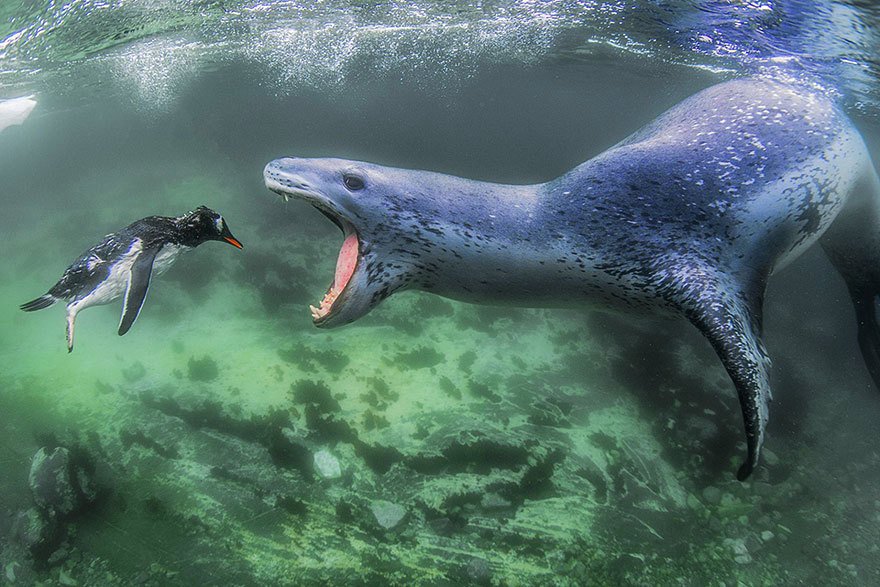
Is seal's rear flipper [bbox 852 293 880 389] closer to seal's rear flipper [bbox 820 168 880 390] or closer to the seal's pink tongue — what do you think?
seal's rear flipper [bbox 820 168 880 390]

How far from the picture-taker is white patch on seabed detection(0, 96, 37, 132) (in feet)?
61.7

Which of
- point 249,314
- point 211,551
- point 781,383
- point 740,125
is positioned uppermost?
point 740,125

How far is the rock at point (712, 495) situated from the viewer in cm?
402

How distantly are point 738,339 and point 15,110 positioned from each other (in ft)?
91.4

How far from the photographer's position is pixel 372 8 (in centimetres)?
938

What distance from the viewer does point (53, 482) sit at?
412cm

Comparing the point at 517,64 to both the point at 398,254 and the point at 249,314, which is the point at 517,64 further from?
the point at 398,254

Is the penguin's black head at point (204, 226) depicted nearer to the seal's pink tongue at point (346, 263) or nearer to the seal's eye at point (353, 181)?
the seal's pink tongue at point (346, 263)

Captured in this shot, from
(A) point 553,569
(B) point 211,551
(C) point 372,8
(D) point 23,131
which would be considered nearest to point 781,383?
(A) point 553,569

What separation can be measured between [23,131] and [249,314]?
101 ft

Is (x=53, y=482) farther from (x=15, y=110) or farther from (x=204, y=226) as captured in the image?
(x=15, y=110)

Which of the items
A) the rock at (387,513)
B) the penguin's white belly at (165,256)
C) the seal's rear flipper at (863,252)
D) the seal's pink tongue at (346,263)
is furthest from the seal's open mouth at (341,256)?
the seal's rear flipper at (863,252)

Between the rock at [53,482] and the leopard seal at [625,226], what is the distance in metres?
3.00

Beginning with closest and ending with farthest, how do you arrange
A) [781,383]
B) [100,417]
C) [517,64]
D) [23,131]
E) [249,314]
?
[100,417] → [781,383] → [249,314] → [517,64] → [23,131]
